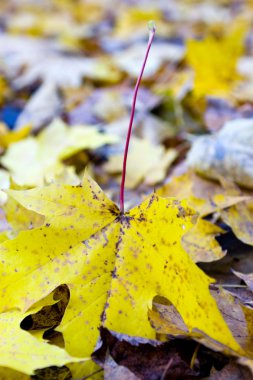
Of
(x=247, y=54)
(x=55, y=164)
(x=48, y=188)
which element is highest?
(x=48, y=188)

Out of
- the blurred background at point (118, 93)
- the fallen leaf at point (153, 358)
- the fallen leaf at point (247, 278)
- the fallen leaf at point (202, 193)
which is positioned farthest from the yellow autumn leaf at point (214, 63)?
the fallen leaf at point (153, 358)

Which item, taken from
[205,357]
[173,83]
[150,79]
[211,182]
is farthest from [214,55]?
[205,357]

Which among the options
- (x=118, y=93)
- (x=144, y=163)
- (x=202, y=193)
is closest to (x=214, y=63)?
(x=118, y=93)

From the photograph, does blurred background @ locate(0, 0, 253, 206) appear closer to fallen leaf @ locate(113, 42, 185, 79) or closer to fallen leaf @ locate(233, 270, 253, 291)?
fallen leaf @ locate(113, 42, 185, 79)

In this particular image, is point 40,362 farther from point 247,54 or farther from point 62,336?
point 247,54

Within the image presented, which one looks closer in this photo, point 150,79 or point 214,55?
point 214,55
